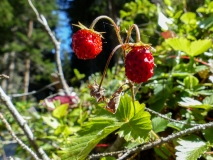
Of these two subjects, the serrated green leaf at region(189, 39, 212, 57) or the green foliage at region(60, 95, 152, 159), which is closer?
the green foliage at region(60, 95, 152, 159)

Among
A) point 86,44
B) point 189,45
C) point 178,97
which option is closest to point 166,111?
point 178,97

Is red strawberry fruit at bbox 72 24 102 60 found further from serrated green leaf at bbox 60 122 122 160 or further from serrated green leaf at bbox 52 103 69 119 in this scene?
serrated green leaf at bbox 52 103 69 119

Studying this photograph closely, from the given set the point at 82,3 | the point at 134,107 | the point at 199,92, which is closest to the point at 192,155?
the point at 134,107

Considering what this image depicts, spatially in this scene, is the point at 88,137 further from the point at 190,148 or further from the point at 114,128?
the point at 190,148

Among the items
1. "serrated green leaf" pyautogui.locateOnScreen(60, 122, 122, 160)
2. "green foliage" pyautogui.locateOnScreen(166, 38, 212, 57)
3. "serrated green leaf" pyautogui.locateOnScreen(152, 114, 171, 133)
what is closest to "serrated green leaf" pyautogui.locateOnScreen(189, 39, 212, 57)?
"green foliage" pyautogui.locateOnScreen(166, 38, 212, 57)

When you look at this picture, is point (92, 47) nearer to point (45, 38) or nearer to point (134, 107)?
point (134, 107)
